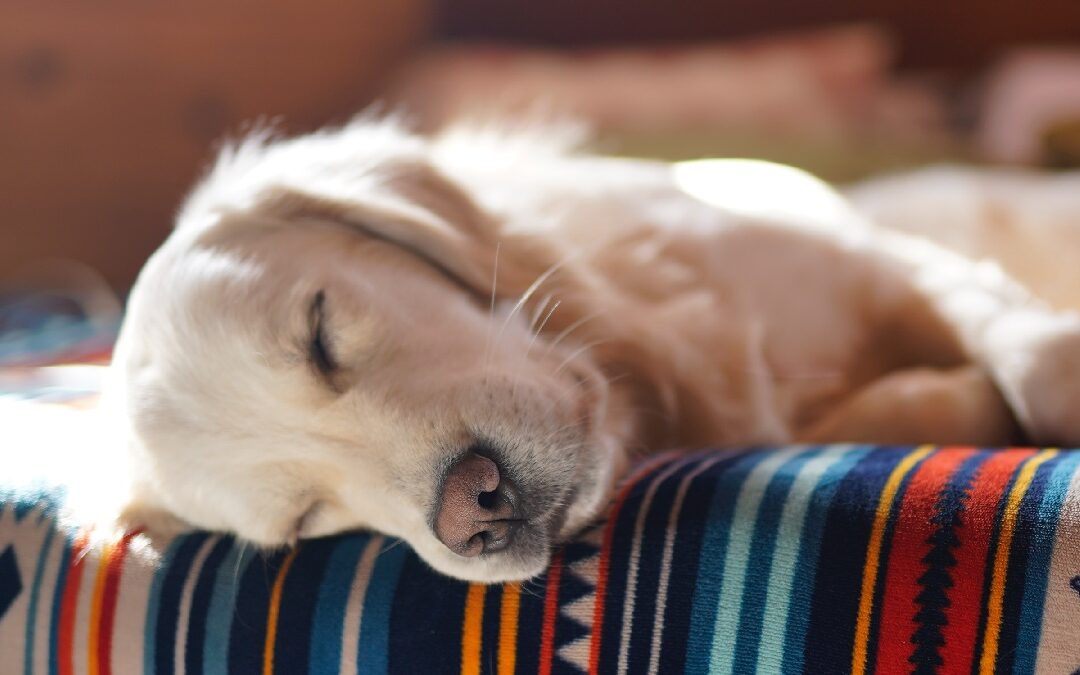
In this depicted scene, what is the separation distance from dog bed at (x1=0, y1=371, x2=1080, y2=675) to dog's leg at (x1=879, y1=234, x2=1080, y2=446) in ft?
0.64

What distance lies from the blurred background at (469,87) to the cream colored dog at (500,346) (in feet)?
3.85

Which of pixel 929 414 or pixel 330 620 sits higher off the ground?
pixel 929 414

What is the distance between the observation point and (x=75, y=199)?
2.71m

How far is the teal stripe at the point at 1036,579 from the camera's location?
713 millimetres

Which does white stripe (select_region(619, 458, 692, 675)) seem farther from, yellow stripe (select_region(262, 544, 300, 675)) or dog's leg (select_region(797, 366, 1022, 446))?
dog's leg (select_region(797, 366, 1022, 446))

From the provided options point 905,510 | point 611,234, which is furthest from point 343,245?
point 905,510

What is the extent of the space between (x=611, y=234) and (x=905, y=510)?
79cm

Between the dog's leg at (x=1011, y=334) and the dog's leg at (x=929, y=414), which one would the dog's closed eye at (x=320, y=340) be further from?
the dog's leg at (x=1011, y=334)

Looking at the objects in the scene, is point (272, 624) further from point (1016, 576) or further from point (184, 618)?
point (1016, 576)

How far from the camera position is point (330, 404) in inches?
42.4

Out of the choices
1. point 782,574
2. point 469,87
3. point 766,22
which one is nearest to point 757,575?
point 782,574

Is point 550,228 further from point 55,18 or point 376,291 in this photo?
point 55,18

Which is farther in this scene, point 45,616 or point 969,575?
point 45,616

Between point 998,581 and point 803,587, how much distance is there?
0.50 feet
